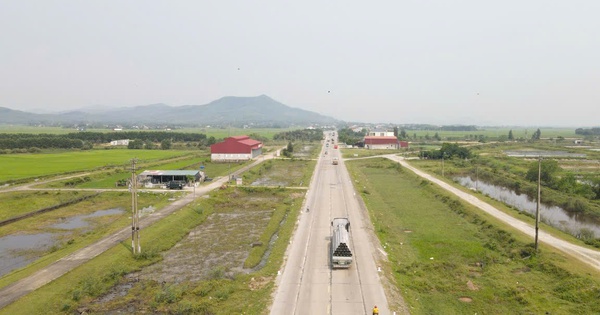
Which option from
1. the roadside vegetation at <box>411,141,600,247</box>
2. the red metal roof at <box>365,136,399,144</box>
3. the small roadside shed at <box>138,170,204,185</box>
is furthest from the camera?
the red metal roof at <box>365,136,399,144</box>

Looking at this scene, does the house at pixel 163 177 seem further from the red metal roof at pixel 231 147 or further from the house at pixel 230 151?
the red metal roof at pixel 231 147

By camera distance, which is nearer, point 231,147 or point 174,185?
point 174,185

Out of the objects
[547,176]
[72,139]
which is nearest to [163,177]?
[547,176]

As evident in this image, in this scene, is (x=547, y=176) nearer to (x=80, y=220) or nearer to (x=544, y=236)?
(x=544, y=236)

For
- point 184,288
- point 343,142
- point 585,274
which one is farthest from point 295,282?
point 343,142

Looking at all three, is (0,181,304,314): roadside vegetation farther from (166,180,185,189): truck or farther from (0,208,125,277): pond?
(166,180,185,189): truck

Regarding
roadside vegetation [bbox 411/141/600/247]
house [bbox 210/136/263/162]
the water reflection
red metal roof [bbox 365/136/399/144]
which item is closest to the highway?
roadside vegetation [bbox 411/141/600/247]

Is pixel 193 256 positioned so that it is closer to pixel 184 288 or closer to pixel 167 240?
pixel 167 240
